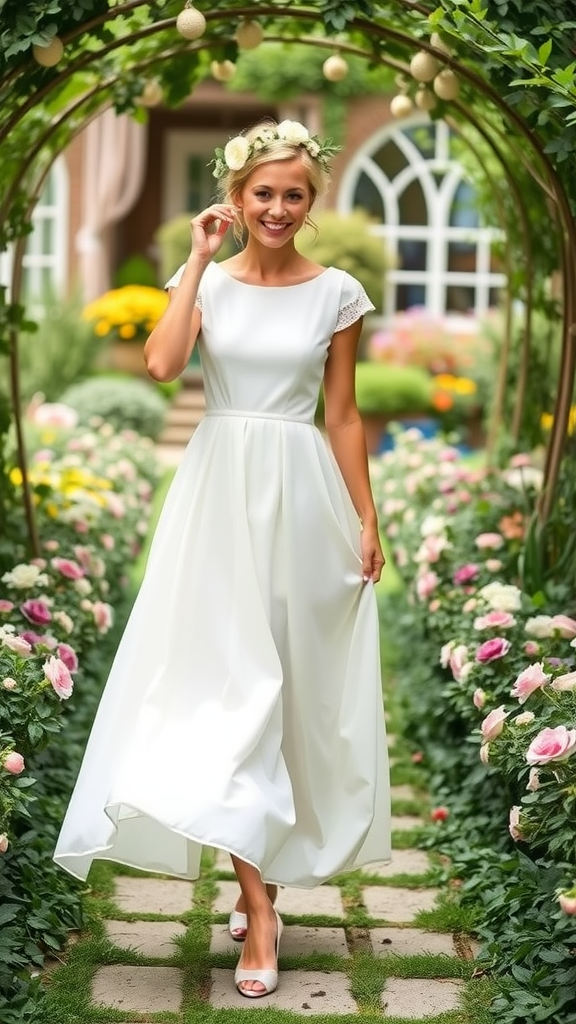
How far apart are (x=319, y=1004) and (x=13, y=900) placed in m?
0.72

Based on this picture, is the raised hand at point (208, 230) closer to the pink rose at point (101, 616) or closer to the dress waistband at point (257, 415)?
the dress waistband at point (257, 415)

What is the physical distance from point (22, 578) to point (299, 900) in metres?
1.26

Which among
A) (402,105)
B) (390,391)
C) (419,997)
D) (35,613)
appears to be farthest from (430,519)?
(390,391)

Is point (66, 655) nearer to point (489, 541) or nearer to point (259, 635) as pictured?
point (259, 635)

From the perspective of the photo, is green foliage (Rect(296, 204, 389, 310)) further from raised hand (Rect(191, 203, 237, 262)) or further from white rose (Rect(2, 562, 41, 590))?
raised hand (Rect(191, 203, 237, 262))

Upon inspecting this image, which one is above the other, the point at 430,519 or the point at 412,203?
the point at 412,203

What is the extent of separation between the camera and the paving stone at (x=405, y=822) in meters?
4.12

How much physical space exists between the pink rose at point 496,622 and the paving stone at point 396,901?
27.7 inches

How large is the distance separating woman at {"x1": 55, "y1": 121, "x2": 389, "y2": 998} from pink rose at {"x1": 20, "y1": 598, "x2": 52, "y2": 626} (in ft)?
2.94

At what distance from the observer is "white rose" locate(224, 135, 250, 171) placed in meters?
2.98

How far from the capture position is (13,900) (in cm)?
313

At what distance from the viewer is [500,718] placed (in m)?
3.16

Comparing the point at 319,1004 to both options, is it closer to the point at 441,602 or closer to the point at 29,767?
the point at 29,767

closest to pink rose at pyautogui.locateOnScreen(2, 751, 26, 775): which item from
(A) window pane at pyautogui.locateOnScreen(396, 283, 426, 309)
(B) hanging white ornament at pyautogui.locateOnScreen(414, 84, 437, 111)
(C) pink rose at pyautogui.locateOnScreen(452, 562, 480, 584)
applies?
(C) pink rose at pyautogui.locateOnScreen(452, 562, 480, 584)
